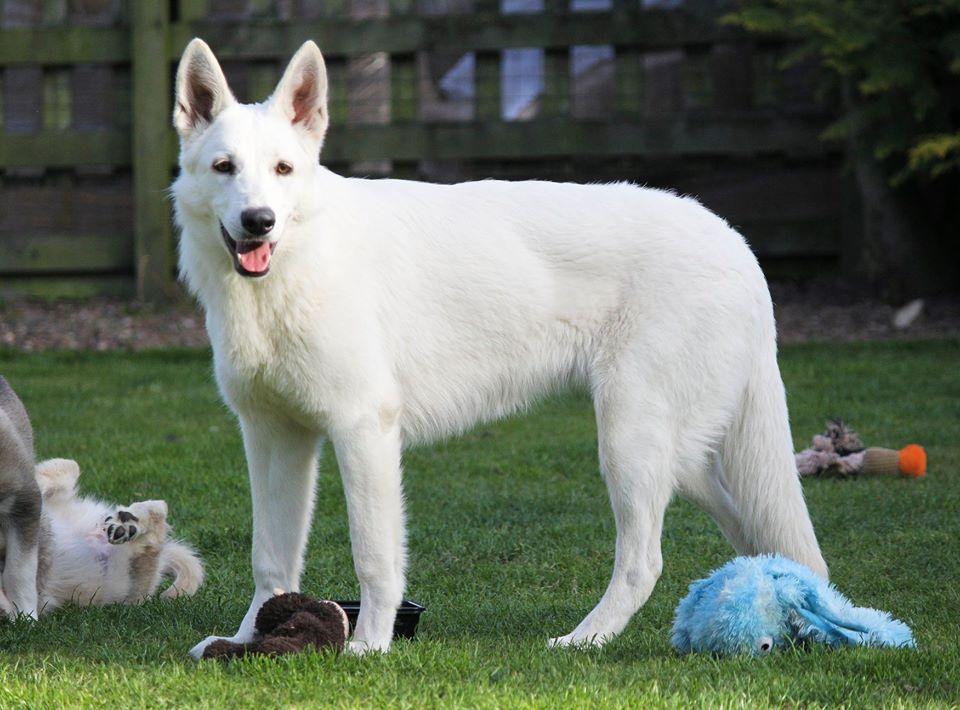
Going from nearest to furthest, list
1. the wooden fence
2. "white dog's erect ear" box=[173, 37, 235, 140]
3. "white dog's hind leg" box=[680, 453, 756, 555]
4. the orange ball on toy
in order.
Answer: "white dog's erect ear" box=[173, 37, 235, 140] < "white dog's hind leg" box=[680, 453, 756, 555] < the orange ball on toy < the wooden fence

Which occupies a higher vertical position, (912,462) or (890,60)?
(890,60)

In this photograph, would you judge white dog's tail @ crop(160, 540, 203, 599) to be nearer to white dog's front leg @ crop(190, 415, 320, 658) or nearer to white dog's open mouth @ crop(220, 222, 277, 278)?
white dog's front leg @ crop(190, 415, 320, 658)

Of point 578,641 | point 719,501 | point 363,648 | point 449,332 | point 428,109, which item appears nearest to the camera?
point 363,648

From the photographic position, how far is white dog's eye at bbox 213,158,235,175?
341 cm

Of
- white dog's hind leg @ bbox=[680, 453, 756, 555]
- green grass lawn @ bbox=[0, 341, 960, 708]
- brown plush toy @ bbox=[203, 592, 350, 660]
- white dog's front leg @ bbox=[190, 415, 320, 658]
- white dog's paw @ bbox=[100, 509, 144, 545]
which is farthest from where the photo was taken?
white dog's paw @ bbox=[100, 509, 144, 545]

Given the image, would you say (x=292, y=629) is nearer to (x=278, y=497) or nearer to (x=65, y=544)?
(x=278, y=497)

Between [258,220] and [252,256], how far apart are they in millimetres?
123

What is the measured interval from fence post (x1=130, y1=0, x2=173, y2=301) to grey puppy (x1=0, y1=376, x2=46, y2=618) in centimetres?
573

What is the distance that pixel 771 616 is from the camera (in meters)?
3.37

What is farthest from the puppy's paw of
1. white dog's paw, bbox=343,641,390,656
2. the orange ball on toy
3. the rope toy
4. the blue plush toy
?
the orange ball on toy

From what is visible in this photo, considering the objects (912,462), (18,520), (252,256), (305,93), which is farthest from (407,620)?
(912,462)

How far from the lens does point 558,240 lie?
3748mm

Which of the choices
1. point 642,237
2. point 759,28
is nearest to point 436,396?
point 642,237

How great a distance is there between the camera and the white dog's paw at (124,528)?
427 cm
